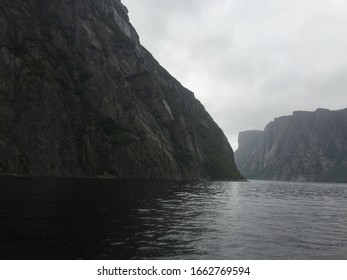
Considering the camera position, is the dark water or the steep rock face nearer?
the dark water

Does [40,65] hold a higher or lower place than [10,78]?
higher

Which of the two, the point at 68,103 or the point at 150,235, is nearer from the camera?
the point at 150,235

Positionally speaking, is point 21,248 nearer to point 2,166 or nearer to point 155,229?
point 155,229

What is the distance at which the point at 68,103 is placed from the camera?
14900cm

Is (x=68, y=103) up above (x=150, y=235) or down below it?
above

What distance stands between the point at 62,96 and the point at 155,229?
12855 cm

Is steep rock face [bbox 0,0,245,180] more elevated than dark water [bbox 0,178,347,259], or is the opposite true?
steep rock face [bbox 0,0,245,180]

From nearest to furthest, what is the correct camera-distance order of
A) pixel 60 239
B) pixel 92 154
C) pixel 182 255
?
1. pixel 182 255
2. pixel 60 239
3. pixel 92 154

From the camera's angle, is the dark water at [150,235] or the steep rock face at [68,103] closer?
the dark water at [150,235]

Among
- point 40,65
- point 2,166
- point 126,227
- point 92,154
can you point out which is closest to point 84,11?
point 40,65

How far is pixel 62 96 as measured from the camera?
484ft

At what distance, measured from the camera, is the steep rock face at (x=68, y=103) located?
415 ft

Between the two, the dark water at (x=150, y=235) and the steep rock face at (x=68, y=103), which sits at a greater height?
the steep rock face at (x=68, y=103)

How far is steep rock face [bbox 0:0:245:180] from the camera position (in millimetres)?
126438
